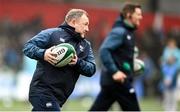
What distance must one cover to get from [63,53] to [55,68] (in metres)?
0.35

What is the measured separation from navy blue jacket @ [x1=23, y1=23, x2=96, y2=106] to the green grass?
30.4 ft

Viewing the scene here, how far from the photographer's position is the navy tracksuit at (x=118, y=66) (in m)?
13.4

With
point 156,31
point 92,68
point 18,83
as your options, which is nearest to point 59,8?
point 156,31

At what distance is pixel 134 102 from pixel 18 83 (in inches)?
419

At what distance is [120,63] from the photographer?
1352 centimetres

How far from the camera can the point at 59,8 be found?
3138 cm

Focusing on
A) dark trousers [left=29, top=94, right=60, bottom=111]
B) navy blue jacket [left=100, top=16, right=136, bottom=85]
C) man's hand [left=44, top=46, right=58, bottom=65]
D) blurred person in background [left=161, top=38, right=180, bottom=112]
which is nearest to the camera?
man's hand [left=44, top=46, right=58, bottom=65]

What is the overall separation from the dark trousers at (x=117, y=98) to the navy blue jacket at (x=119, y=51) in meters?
0.14

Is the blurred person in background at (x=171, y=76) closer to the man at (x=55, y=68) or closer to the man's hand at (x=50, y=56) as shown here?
the man at (x=55, y=68)

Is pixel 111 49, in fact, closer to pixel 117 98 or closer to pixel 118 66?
pixel 118 66

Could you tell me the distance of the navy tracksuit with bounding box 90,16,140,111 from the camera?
1335 cm

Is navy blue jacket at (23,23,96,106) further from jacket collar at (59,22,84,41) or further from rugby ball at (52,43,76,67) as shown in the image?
rugby ball at (52,43,76,67)

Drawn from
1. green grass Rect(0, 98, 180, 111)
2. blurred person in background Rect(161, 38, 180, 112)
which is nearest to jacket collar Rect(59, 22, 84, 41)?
green grass Rect(0, 98, 180, 111)

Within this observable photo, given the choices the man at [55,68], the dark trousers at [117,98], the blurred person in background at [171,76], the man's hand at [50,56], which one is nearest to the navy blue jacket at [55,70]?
the man at [55,68]
